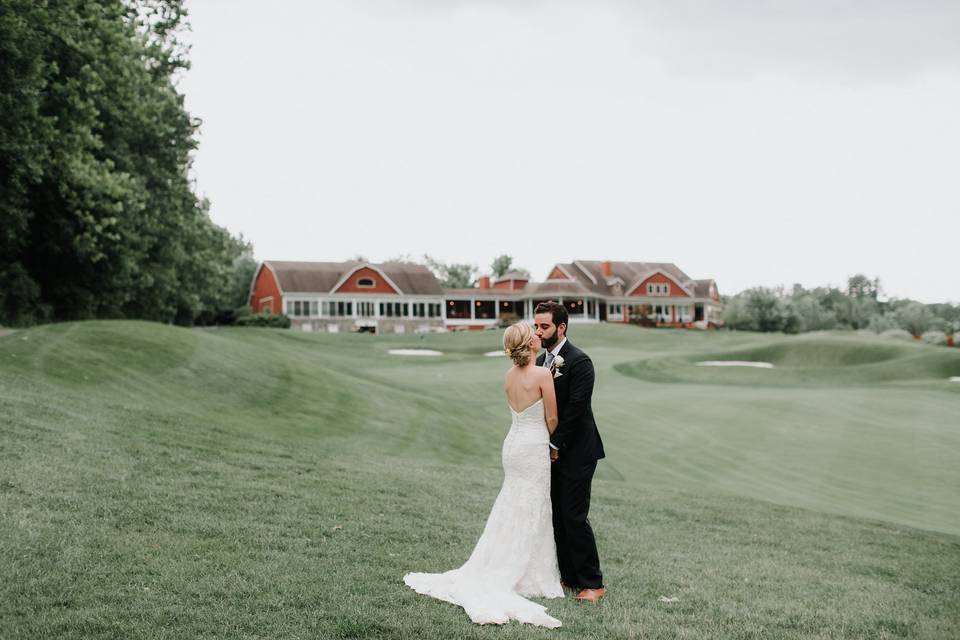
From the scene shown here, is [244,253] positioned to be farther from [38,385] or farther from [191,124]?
[38,385]

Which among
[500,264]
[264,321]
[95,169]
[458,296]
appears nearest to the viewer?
[95,169]

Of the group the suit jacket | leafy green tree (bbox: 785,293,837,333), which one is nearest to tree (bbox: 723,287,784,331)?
leafy green tree (bbox: 785,293,837,333)

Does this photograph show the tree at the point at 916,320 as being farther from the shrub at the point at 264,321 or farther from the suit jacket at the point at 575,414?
the suit jacket at the point at 575,414

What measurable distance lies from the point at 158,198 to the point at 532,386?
30762mm

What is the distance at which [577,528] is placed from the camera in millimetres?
6961

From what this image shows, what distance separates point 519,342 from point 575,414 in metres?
0.80

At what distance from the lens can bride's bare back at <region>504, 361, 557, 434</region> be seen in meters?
6.82

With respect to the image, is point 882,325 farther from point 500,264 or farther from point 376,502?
point 376,502

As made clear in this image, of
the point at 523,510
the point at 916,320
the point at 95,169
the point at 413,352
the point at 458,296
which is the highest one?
the point at 95,169

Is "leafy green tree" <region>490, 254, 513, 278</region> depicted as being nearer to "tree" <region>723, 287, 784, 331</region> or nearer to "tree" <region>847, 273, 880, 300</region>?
"tree" <region>723, 287, 784, 331</region>

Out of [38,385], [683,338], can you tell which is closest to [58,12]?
[38,385]

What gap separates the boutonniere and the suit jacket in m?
0.02

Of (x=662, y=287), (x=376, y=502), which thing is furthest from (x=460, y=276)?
(x=376, y=502)

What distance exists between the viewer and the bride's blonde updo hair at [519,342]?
6.74 m
